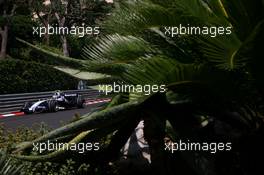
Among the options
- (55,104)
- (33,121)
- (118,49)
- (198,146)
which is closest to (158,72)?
(198,146)

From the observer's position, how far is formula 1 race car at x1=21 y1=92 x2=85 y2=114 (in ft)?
72.5

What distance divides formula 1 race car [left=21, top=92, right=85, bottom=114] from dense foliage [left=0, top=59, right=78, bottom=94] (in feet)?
10.1

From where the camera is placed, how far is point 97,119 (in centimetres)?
405

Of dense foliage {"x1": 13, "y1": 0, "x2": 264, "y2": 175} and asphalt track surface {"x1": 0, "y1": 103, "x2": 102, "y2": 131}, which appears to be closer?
dense foliage {"x1": 13, "y1": 0, "x2": 264, "y2": 175}

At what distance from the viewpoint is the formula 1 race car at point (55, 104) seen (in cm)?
2211

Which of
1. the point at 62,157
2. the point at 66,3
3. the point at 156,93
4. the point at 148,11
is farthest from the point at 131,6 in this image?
the point at 66,3

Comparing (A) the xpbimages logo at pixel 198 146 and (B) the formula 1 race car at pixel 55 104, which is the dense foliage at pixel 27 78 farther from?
(A) the xpbimages logo at pixel 198 146

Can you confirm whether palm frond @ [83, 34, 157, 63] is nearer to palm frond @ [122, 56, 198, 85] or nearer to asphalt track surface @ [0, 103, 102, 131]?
palm frond @ [122, 56, 198, 85]

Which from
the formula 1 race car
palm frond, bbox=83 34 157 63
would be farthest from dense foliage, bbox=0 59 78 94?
palm frond, bbox=83 34 157 63

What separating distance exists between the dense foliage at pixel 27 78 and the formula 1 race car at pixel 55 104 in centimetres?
307

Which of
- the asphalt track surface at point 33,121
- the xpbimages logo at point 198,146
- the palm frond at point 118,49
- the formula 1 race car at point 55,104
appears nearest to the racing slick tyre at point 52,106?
the formula 1 race car at point 55,104

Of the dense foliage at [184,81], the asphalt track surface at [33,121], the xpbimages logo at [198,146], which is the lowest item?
the asphalt track surface at [33,121]

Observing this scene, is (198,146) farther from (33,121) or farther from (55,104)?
(55,104)

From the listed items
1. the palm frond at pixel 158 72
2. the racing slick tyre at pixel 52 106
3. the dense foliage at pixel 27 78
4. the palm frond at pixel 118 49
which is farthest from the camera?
the dense foliage at pixel 27 78
